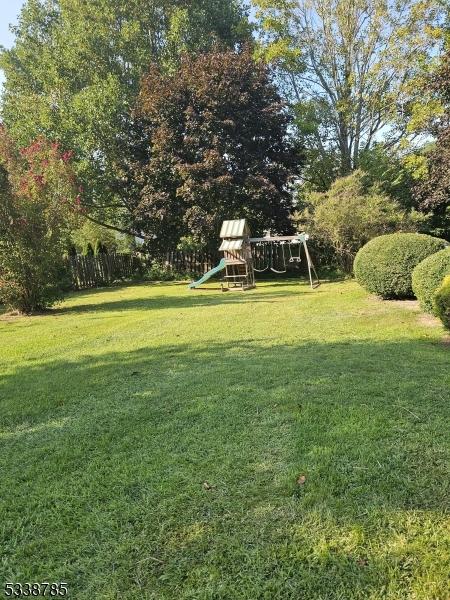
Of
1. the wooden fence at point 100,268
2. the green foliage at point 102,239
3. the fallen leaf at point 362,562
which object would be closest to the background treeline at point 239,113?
the wooden fence at point 100,268

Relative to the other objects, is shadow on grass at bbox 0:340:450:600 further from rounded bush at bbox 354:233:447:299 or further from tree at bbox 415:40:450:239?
tree at bbox 415:40:450:239

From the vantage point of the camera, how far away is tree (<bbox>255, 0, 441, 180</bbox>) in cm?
1700

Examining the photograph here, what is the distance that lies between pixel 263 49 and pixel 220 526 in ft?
69.4

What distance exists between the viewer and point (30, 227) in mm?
9352

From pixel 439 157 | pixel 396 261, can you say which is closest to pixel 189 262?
pixel 439 157

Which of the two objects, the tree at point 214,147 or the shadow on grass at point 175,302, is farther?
the tree at point 214,147

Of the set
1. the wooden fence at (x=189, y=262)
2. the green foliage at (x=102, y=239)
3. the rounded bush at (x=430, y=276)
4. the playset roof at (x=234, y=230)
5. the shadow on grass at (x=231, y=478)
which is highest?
the green foliage at (x=102, y=239)

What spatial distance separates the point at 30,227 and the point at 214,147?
29.1ft

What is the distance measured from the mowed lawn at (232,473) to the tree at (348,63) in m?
16.2

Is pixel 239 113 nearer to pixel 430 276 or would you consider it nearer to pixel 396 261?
pixel 396 261

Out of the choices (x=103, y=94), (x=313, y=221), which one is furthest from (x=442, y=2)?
(x=103, y=94)

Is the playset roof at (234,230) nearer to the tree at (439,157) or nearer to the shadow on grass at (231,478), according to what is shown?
the tree at (439,157)

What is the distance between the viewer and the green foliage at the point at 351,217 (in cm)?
1385

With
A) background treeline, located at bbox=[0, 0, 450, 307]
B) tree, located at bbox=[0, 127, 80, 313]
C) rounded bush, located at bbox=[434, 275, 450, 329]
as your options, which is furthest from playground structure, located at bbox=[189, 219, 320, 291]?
rounded bush, located at bbox=[434, 275, 450, 329]
